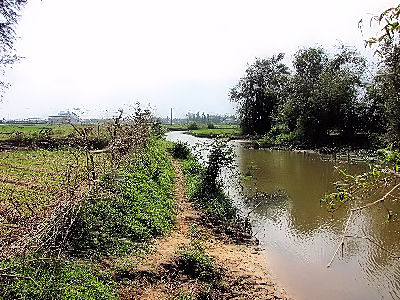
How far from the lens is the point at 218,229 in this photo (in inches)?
401

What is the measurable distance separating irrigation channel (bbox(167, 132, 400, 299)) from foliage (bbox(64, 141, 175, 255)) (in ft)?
9.40

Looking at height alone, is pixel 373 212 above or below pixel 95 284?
below

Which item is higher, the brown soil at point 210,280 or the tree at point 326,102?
the tree at point 326,102

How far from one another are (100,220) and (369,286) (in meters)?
5.43

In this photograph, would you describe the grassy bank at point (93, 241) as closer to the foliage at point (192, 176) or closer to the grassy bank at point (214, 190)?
the grassy bank at point (214, 190)

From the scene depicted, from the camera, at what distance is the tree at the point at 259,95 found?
50.9 meters

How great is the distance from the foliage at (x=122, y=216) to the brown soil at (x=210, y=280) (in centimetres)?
50

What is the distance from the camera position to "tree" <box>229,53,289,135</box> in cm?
5094

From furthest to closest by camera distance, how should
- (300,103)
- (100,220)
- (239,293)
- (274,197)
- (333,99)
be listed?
(300,103) < (333,99) < (274,197) < (100,220) < (239,293)

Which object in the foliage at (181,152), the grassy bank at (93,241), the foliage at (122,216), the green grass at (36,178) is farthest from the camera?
the foliage at (181,152)

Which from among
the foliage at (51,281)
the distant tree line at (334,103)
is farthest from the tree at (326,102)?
the foliage at (51,281)

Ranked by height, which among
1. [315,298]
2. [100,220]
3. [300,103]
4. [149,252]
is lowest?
[315,298]

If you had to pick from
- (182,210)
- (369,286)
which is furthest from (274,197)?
(369,286)

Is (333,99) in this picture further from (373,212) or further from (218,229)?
(218,229)
